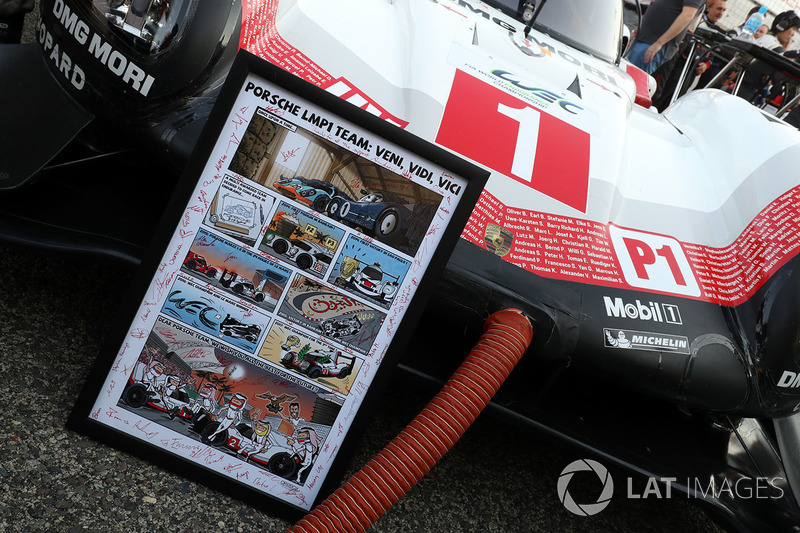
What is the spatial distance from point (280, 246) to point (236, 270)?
0.09m

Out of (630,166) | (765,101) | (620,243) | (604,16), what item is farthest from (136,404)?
(765,101)

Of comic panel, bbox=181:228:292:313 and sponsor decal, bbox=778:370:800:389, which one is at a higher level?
sponsor decal, bbox=778:370:800:389

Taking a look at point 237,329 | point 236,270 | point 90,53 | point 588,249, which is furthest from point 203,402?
point 588,249

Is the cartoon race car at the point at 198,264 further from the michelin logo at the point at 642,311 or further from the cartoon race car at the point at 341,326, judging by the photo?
the michelin logo at the point at 642,311

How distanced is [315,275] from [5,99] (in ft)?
2.73

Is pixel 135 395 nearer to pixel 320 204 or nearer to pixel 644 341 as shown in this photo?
pixel 320 204

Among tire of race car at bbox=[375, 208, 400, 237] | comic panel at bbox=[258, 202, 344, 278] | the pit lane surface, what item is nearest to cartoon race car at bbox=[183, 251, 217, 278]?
comic panel at bbox=[258, 202, 344, 278]

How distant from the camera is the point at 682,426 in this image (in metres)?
1.75

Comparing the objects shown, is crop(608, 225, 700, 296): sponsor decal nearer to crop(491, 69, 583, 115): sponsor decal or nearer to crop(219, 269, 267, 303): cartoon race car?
crop(491, 69, 583, 115): sponsor decal

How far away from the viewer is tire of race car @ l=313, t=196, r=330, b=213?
1310mm

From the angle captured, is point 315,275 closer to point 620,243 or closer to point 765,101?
point 620,243

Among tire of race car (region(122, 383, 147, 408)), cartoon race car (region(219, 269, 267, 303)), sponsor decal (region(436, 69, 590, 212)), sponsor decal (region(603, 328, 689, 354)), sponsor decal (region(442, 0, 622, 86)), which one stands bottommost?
tire of race car (region(122, 383, 147, 408))

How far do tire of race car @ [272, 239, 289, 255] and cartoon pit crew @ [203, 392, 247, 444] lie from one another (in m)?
0.28

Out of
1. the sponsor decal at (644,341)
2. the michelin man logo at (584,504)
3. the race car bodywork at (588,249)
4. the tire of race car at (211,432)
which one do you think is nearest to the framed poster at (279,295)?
the tire of race car at (211,432)
